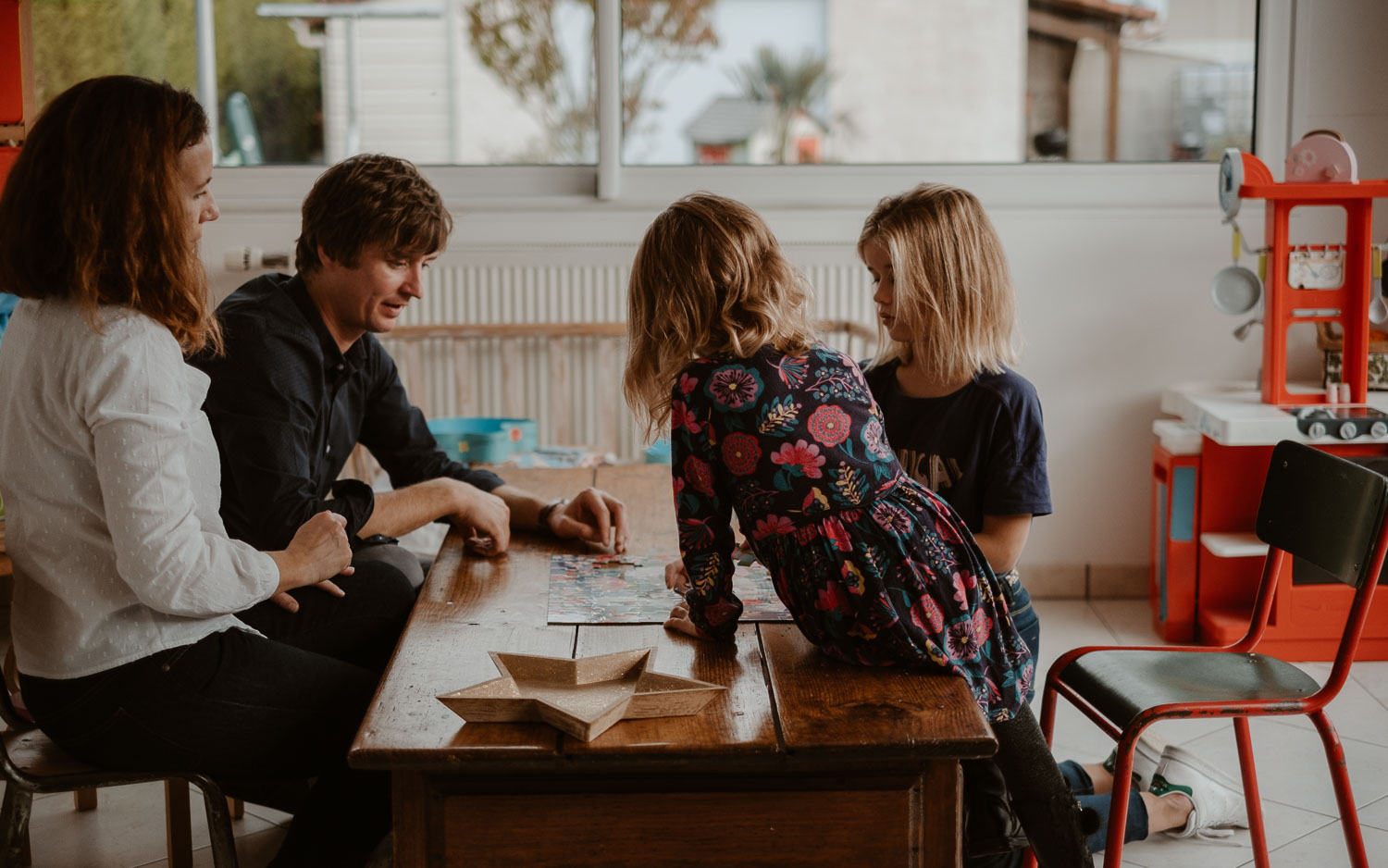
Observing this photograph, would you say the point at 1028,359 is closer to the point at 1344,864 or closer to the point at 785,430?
the point at 1344,864

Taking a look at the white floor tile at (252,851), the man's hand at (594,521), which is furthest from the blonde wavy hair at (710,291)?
the white floor tile at (252,851)

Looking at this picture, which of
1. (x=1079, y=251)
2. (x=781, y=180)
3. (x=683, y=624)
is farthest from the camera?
(x=781, y=180)

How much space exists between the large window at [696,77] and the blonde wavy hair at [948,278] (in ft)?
6.92

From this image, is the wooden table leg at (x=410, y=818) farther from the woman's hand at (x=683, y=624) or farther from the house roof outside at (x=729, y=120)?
the house roof outside at (x=729, y=120)

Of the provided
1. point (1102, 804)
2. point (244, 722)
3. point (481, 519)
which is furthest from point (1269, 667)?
point (244, 722)

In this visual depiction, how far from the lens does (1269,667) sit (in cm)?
197

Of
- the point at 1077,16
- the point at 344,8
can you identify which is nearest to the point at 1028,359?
the point at 1077,16

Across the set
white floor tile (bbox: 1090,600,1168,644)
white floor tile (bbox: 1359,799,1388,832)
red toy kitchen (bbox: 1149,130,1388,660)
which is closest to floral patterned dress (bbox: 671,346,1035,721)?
white floor tile (bbox: 1359,799,1388,832)

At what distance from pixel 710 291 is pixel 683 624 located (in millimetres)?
405

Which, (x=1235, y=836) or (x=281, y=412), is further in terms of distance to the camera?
(x=1235, y=836)

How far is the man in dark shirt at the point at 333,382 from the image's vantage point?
190 centimetres

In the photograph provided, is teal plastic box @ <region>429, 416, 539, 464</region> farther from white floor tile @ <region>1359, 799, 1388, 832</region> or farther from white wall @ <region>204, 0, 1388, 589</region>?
white floor tile @ <region>1359, 799, 1388, 832</region>

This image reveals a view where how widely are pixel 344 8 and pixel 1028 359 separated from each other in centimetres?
236

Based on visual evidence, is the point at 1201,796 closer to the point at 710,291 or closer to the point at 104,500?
the point at 710,291
